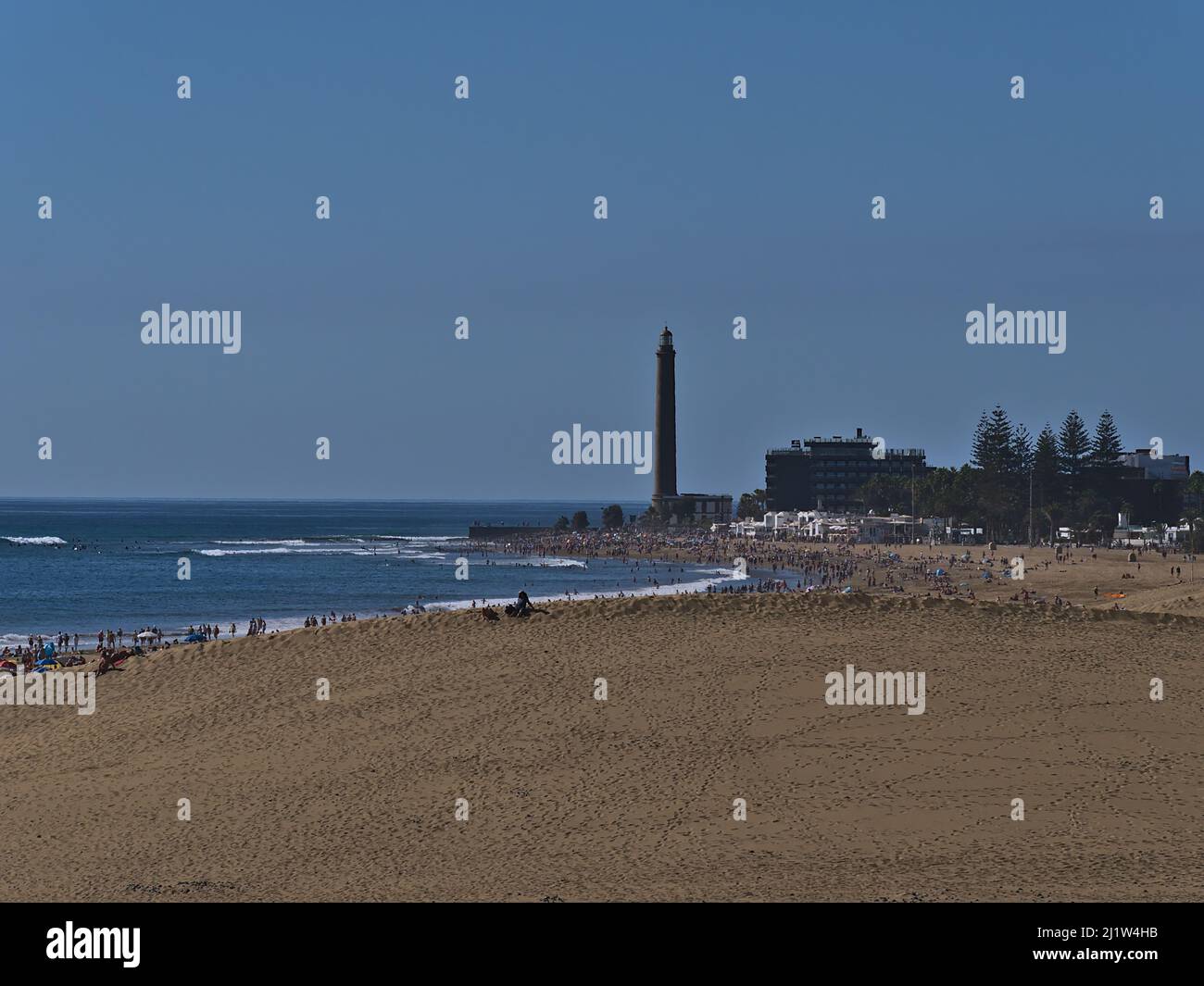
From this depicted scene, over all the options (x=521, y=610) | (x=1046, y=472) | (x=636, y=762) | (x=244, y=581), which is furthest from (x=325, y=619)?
(x=1046, y=472)

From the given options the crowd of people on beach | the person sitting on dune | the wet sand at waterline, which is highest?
the person sitting on dune

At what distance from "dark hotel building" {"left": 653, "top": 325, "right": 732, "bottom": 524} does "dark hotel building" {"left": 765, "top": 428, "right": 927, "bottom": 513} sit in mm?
9148

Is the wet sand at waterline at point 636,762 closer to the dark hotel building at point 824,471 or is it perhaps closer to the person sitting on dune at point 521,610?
the person sitting on dune at point 521,610

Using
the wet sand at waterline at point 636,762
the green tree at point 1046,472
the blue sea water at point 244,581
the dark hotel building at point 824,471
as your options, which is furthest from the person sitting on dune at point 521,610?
the dark hotel building at point 824,471

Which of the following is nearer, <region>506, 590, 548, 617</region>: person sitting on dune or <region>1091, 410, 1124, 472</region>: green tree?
<region>506, 590, 548, 617</region>: person sitting on dune

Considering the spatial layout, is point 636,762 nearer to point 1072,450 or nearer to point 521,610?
point 521,610

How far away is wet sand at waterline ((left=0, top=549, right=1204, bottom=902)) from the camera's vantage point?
1538 centimetres

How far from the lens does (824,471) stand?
193 meters

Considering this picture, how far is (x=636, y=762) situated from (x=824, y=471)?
6923 inches

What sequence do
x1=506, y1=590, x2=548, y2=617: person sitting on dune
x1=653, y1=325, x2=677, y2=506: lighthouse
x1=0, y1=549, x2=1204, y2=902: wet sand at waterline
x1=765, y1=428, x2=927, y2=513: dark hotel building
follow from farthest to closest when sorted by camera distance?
x1=765, y1=428, x2=927, y2=513: dark hotel building → x1=653, y1=325, x2=677, y2=506: lighthouse → x1=506, y1=590, x2=548, y2=617: person sitting on dune → x1=0, y1=549, x2=1204, y2=902: wet sand at waterline

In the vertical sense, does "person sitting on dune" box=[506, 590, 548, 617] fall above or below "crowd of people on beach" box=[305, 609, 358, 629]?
above

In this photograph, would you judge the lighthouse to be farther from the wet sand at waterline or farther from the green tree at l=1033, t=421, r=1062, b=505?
the wet sand at waterline

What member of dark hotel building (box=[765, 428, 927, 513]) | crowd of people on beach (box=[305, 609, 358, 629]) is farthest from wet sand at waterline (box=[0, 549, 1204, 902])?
dark hotel building (box=[765, 428, 927, 513])
